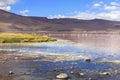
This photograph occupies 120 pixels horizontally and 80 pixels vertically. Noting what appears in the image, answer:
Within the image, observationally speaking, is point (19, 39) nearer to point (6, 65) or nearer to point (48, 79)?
point (6, 65)

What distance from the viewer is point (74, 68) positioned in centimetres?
3609

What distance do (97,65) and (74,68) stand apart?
142 inches

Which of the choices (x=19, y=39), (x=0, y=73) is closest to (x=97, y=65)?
(x=0, y=73)

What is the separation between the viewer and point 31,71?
1344 inches

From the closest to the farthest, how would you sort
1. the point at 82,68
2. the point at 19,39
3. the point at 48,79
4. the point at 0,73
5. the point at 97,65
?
the point at 48,79 < the point at 0,73 < the point at 82,68 < the point at 97,65 < the point at 19,39

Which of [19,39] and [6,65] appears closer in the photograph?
[6,65]

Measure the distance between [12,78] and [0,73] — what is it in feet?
11.0

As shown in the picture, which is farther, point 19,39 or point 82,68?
point 19,39

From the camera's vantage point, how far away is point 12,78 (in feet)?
98.3

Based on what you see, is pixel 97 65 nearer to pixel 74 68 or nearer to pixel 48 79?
pixel 74 68

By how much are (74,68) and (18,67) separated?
6326 millimetres

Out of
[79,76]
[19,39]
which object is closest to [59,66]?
[79,76]

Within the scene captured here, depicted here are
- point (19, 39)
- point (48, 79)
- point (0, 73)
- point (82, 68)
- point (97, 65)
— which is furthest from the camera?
point (19, 39)

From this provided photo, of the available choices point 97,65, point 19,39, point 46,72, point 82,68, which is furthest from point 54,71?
point 19,39
